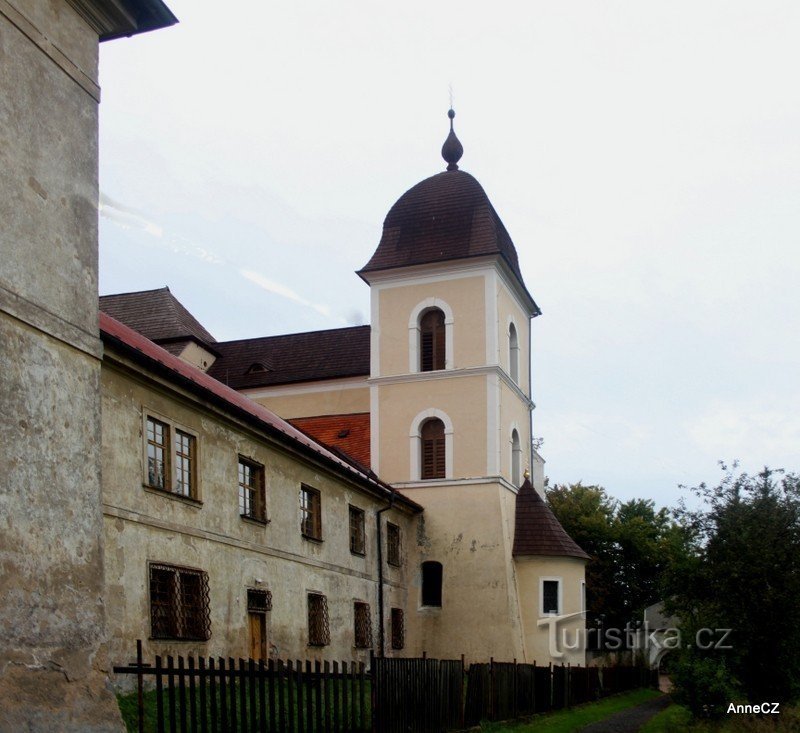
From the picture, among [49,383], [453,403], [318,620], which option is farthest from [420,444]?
[49,383]

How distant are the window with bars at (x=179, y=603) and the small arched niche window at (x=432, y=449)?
15.2m

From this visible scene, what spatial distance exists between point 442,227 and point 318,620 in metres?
15.2

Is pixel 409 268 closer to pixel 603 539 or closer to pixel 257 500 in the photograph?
pixel 257 500

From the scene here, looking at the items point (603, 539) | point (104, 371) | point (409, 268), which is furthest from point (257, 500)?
point (603, 539)

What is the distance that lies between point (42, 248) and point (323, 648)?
15449 millimetres

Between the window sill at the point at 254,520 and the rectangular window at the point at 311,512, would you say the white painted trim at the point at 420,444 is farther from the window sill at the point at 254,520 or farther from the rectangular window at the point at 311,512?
the window sill at the point at 254,520

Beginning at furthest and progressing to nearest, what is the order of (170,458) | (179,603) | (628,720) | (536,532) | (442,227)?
(442,227)
(536,532)
(628,720)
(170,458)
(179,603)

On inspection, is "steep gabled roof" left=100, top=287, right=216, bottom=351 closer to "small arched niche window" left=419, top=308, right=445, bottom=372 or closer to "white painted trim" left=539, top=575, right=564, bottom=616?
"small arched niche window" left=419, top=308, right=445, bottom=372

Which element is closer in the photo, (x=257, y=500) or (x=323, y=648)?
(x=257, y=500)

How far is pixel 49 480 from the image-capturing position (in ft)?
34.7

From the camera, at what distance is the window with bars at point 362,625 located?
2717 cm

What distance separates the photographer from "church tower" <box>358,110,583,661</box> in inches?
1273

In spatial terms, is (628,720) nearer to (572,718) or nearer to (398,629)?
(572,718)

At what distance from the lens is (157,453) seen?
1836 cm
